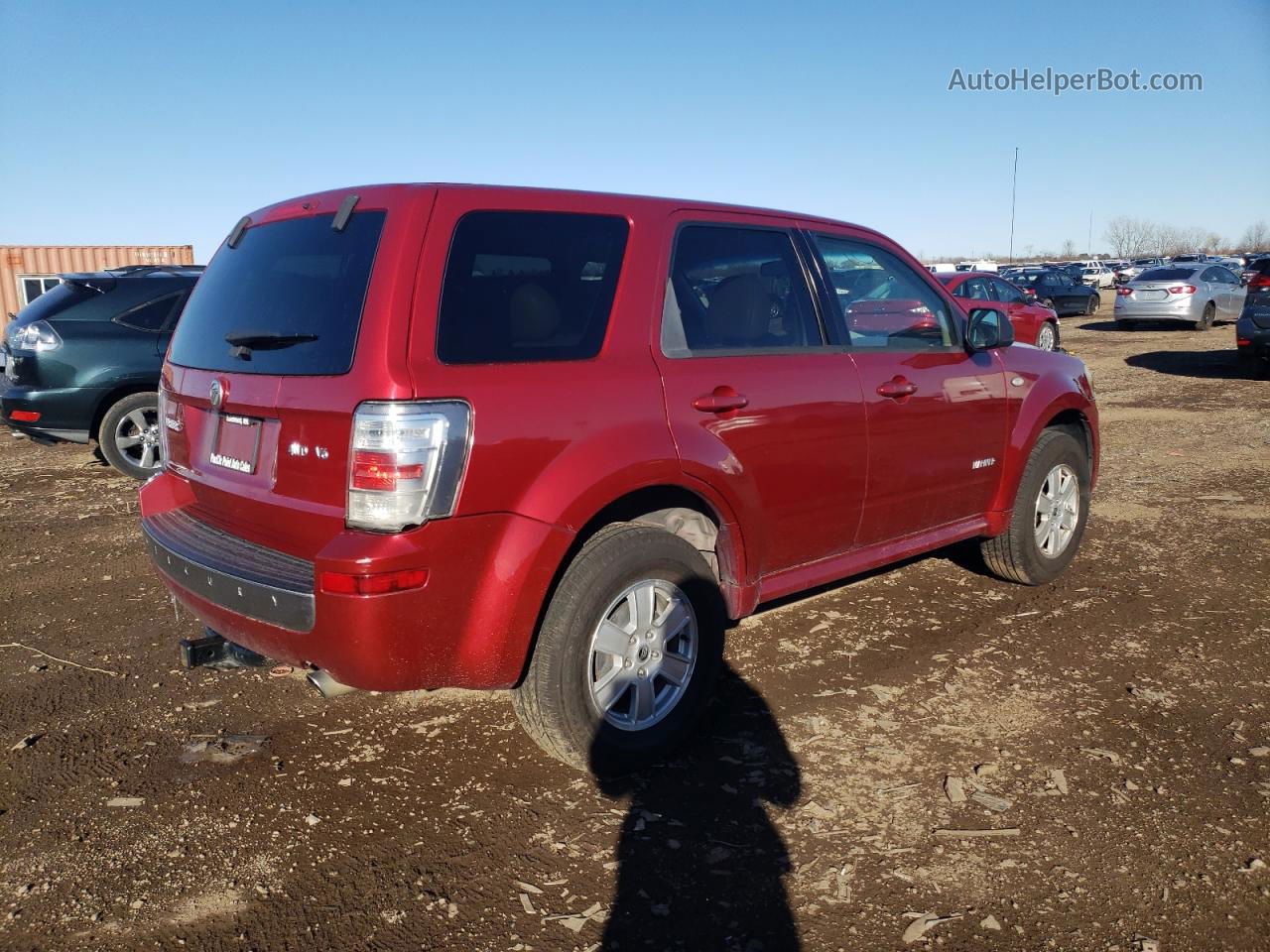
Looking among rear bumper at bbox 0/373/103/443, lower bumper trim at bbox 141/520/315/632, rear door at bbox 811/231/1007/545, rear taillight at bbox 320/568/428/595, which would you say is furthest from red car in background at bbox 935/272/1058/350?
rear taillight at bbox 320/568/428/595

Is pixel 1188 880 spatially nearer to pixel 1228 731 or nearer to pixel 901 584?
pixel 1228 731

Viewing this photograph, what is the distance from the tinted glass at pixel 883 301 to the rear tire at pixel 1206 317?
67.6 feet

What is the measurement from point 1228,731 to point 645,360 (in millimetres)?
2499

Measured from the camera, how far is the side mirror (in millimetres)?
4488

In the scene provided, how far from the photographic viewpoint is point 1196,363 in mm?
16062

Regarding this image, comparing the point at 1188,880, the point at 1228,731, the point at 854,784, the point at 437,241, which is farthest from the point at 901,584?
the point at 437,241

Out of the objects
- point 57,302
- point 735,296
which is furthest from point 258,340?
point 57,302

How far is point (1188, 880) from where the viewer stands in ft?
8.73

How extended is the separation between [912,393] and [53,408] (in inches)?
267

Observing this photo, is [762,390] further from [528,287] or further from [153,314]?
[153,314]

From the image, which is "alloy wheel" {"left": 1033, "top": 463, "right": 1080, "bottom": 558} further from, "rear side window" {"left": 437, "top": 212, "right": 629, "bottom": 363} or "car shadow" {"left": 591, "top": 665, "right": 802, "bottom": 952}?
"rear side window" {"left": 437, "top": 212, "right": 629, "bottom": 363}

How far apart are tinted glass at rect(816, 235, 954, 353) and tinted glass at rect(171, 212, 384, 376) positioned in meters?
2.03

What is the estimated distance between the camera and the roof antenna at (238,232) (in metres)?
3.54

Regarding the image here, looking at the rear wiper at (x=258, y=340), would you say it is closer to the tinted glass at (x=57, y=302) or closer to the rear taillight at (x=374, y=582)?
the rear taillight at (x=374, y=582)
